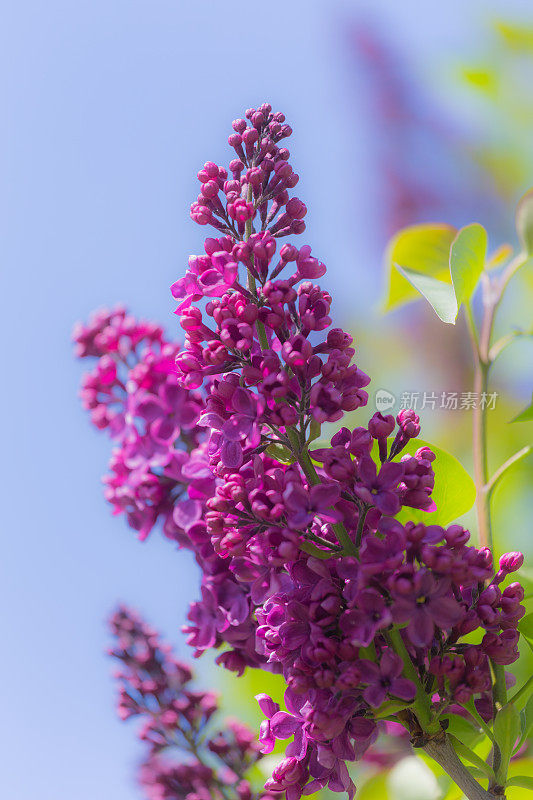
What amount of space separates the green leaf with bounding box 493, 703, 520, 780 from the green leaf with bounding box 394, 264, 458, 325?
0.41 metres

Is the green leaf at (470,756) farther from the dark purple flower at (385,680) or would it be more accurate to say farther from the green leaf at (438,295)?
the green leaf at (438,295)

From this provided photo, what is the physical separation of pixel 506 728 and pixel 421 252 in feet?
2.44

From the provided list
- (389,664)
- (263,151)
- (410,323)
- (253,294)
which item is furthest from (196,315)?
(410,323)

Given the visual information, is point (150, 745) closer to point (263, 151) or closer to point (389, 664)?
point (389, 664)

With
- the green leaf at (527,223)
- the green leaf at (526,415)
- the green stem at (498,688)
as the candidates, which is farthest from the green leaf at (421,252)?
the green stem at (498,688)

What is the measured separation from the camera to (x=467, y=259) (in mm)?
998

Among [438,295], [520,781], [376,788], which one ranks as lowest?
[376,788]

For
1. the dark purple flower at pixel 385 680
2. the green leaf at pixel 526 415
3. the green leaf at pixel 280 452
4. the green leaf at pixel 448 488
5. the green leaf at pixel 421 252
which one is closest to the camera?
the dark purple flower at pixel 385 680

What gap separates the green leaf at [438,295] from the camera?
0.86 meters

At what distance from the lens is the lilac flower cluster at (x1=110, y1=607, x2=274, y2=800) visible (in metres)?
1.31

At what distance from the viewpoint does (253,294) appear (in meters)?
0.80

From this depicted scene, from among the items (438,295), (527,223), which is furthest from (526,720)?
(527,223)

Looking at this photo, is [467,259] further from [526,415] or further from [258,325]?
[258,325]

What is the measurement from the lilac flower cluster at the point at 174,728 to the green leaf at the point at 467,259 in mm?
857
